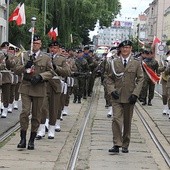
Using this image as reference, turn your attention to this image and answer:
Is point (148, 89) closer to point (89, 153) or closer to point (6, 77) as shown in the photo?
point (6, 77)

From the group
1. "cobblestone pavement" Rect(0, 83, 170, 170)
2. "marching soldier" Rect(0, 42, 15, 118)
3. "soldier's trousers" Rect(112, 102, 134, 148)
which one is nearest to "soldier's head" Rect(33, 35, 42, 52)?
"soldier's trousers" Rect(112, 102, 134, 148)

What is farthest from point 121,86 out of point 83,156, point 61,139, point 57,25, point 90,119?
point 57,25

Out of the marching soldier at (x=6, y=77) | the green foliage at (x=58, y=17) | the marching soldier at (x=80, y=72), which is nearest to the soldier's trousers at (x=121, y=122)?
the marching soldier at (x=6, y=77)

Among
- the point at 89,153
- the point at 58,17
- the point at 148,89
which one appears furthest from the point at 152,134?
the point at 58,17

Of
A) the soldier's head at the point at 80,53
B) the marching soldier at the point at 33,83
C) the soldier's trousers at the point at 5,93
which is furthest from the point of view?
the soldier's head at the point at 80,53

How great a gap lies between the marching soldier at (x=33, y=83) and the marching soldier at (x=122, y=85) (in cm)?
115

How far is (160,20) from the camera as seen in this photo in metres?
110

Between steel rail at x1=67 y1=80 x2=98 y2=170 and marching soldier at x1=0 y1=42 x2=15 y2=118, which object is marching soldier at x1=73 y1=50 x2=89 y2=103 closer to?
steel rail at x1=67 y1=80 x2=98 y2=170

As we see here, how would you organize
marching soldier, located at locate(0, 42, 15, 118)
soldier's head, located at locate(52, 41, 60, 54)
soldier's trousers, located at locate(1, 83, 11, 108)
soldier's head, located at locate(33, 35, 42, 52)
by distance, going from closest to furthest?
soldier's head, located at locate(33, 35, 42, 52), soldier's head, located at locate(52, 41, 60, 54), marching soldier, located at locate(0, 42, 15, 118), soldier's trousers, located at locate(1, 83, 11, 108)

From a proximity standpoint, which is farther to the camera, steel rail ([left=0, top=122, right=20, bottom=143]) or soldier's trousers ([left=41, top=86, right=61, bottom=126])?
soldier's trousers ([left=41, top=86, right=61, bottom=126])

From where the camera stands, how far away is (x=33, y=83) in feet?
32.7

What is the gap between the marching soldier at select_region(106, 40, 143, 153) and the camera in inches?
397

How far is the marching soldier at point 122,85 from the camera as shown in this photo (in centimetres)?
1009

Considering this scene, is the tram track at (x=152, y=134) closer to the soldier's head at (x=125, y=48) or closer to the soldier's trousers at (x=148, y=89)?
the soldier's trousers at (x=148, y=89)
